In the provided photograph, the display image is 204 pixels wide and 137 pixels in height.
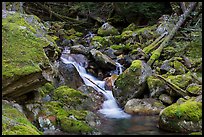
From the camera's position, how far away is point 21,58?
6.23m

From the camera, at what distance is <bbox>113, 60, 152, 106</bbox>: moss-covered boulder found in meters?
10.0

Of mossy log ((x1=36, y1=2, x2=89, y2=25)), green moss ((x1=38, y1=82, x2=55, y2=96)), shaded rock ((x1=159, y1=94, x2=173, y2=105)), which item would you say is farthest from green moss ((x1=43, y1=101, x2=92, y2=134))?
mossy log ((x1=36, y1=2, x2=89, y2=25))

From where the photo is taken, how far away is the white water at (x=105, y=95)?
30.0ft

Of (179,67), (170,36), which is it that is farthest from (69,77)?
(170,36)

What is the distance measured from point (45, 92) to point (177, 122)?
12.9 ft

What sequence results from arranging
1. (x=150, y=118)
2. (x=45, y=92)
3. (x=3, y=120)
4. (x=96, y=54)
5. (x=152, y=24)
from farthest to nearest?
(x=152, y=24) < (x=96, y=54) < (x=45, y=92) < (x=150, y=118) < (x=3, y=120)

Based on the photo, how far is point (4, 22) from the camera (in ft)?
22.5

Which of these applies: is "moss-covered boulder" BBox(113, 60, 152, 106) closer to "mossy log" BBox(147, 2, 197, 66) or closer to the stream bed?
the stream bed

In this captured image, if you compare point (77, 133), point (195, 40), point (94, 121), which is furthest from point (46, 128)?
point (195, 40)

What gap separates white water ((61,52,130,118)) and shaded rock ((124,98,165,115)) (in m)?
0.23

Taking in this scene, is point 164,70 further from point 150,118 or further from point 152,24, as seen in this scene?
point 152,24

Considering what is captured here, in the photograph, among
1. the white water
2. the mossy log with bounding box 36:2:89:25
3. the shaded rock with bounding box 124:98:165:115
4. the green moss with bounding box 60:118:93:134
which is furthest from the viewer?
the mossy log with bounding box 36:2:89:25

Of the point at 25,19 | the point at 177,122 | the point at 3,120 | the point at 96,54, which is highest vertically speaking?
the point at 25,19

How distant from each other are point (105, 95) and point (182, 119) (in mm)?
4120
